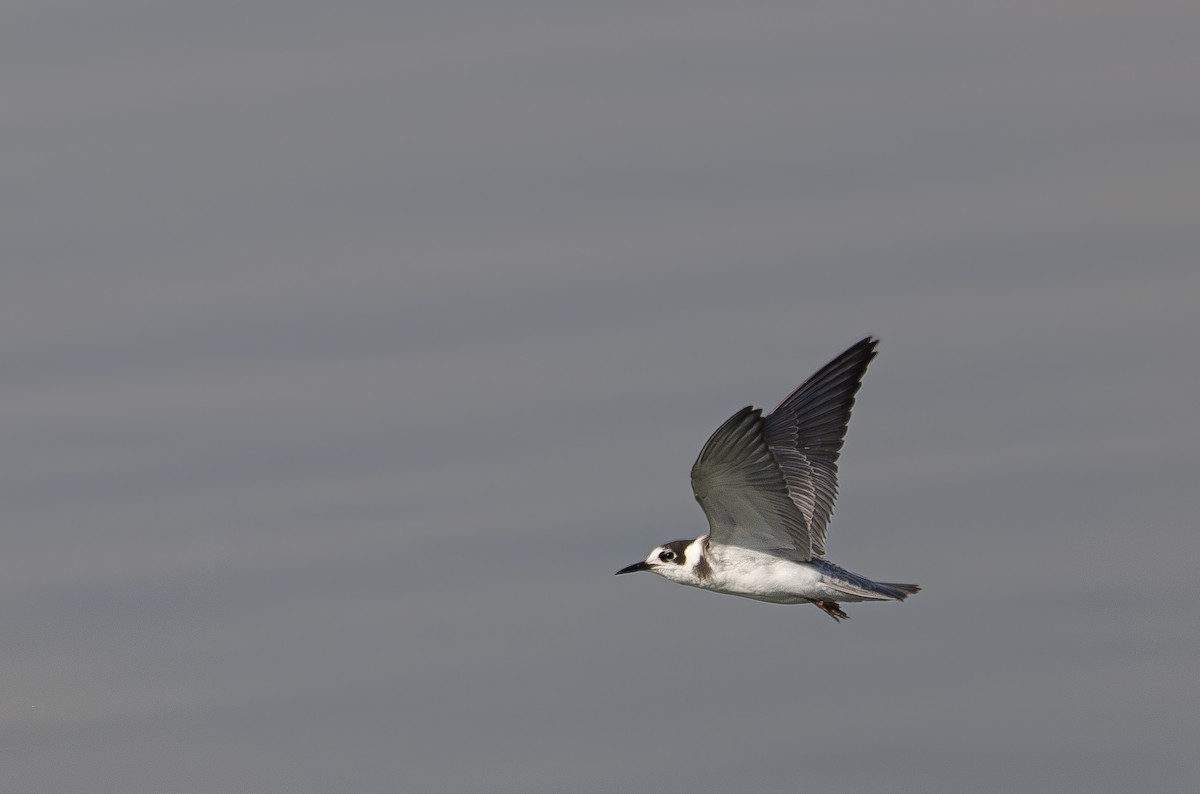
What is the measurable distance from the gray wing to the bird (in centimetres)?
1

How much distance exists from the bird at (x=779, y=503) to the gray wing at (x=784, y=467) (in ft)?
0.03

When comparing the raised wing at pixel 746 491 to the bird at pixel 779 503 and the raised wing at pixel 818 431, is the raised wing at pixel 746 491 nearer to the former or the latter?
the bird at pixel 779 503

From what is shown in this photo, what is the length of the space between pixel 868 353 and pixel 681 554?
3078 mm

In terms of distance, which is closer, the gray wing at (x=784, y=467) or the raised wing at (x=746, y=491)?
the raised wing at (x=746, y=491)

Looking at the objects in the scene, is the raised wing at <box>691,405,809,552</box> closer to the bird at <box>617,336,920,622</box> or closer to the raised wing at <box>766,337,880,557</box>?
the bird at <box>617,336,920,622</box>

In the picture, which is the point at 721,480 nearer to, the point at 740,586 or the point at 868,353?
the point at 740,586

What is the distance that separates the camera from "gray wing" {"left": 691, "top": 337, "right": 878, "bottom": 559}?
20.2 metres

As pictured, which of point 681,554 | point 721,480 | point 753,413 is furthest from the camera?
point 681,554

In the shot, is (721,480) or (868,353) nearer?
(721,480)

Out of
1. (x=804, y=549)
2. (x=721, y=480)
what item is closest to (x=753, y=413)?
(x=721, y=480)

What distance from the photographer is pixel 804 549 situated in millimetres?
21688

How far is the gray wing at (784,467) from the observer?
20.2 m

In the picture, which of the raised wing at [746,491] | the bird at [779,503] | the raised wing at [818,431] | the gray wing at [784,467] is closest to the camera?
the raised wing at [746,491]

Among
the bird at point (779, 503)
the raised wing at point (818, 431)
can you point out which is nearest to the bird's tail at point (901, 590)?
the bird at point (779, 503)
